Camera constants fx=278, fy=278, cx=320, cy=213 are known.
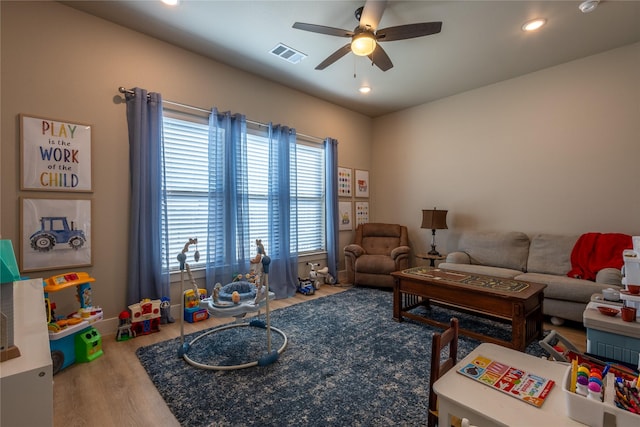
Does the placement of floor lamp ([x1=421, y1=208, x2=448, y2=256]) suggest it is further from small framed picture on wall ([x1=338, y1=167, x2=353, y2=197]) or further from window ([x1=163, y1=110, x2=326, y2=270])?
window ([x1=163, y1=110, x2=326, y2=270])

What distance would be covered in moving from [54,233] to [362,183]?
173 inches

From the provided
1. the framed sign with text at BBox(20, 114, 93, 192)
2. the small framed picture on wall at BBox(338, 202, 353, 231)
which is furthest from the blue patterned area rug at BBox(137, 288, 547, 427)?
the small framed picture on wall at BBox(338, 202, 353, 231)

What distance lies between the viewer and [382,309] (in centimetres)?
338

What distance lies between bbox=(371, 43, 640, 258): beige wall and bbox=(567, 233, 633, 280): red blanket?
30 centimetres

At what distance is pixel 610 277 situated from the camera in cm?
269

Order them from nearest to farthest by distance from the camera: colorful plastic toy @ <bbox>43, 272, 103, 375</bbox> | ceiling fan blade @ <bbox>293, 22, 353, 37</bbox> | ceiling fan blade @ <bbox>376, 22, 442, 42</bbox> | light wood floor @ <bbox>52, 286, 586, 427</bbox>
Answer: light wood floor @ <bbox>52, 286, 586, 427</bbox>
colorful plastic toy @ <bbox>43, 272, 103, 375</bbox>
ceiling fan blade @ <bbox>376, 22, 442, 42</bbox>
ceiling fan blade @ <bbox>293, 22, 353, 37</bbox>

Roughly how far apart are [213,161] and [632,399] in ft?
11.7

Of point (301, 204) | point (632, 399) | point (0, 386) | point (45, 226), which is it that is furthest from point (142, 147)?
point (632, 399)

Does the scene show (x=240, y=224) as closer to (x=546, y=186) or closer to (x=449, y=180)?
(x=449, y=180)

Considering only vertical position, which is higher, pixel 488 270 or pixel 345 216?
pixel 345 216

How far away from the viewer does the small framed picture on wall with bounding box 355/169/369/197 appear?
5.31 meters

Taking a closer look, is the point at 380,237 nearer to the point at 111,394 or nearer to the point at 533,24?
the point at 533,24

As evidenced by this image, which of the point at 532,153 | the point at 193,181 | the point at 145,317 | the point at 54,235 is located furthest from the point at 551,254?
the point at 54,235

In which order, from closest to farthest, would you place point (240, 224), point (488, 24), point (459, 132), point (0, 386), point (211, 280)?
point (0, 386) < point (488, 24) < point (211, 280) < point (240, 224) < point (459, 132)
